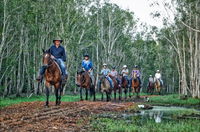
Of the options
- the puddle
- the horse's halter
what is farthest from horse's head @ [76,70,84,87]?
the puddle

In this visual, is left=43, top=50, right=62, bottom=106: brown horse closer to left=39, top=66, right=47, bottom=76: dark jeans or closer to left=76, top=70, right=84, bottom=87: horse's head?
left=39, top=66, right=47, bottom=76: dark jeans

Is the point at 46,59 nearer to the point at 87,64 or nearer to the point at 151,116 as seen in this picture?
the point at 151,116

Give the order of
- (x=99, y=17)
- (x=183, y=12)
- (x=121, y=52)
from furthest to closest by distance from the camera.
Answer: (x=121, y=52) → (x=99, y=17) → (x=183, y=12)

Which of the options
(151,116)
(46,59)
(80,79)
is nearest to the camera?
(151,116)

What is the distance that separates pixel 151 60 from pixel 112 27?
2913 cm

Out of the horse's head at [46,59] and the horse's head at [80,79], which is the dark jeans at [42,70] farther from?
the horse's head at [80,79]

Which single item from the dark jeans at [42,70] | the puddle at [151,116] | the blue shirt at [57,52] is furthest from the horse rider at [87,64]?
the puddle at [151,116]

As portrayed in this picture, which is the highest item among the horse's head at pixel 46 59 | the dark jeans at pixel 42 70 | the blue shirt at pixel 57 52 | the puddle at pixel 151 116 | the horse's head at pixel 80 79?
the blue shirt at pixel 57 52

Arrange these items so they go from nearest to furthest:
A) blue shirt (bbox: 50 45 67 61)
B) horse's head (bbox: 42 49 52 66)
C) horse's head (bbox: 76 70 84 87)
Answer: horse's head (bbox: 42 49 52 66) < blue shirt (bbox: 50 45 67 61) < horse's head (bbox: 76 70 84 87)

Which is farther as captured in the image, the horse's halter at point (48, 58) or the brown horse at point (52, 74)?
the brown horse at point (52, 74)

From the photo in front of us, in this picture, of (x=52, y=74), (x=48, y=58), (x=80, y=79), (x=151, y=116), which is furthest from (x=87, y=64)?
(x=151, y=116)

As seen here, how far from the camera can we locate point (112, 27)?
53.0m

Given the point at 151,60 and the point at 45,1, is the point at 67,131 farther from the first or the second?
the point at 151,60

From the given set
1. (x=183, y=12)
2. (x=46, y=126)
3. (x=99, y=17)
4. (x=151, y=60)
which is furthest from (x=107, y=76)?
(x=151, y=60)
